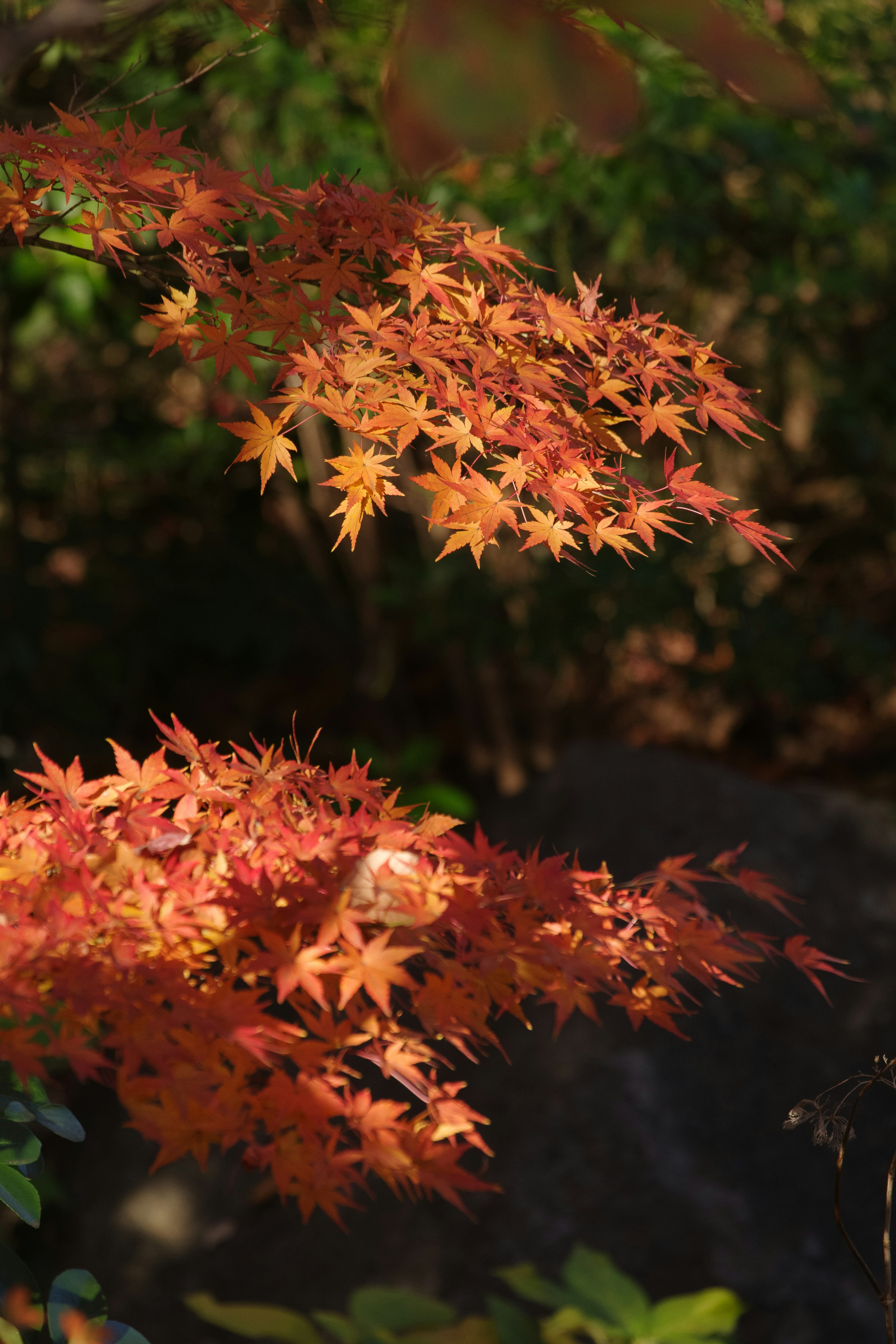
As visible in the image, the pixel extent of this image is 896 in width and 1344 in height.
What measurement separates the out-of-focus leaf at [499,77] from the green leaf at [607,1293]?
170 centimetres

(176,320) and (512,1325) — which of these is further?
(512,1325)

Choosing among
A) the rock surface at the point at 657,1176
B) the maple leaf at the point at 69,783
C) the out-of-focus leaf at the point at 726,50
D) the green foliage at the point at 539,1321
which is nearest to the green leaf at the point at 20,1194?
the maple leaf at the point at 69,783

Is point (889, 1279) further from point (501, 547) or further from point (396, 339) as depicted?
point (501, 547)

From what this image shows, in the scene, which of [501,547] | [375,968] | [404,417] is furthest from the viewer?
[501,547]

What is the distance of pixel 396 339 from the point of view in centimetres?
97

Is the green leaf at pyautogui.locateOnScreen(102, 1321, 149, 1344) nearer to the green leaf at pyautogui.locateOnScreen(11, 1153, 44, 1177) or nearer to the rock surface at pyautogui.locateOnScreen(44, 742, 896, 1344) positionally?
the green leaf at pyautogui.locateOnScreen(11, 1153, 44, 1177)

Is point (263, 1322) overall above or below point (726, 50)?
below

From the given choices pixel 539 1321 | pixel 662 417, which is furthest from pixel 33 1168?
pixel 662 417

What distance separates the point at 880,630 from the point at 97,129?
3.56 m

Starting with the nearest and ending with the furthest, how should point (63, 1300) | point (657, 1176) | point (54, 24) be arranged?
point (63, 1300) < point (54, 24) < point (657, 1176)

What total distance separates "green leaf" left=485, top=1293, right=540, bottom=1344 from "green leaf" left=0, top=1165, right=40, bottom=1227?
0.91 m

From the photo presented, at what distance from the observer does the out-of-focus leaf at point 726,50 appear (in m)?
0.49

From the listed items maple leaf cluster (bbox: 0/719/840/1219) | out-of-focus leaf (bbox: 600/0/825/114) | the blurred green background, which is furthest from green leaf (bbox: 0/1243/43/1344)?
the blurred green background

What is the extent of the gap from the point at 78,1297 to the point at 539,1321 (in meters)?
0.92
